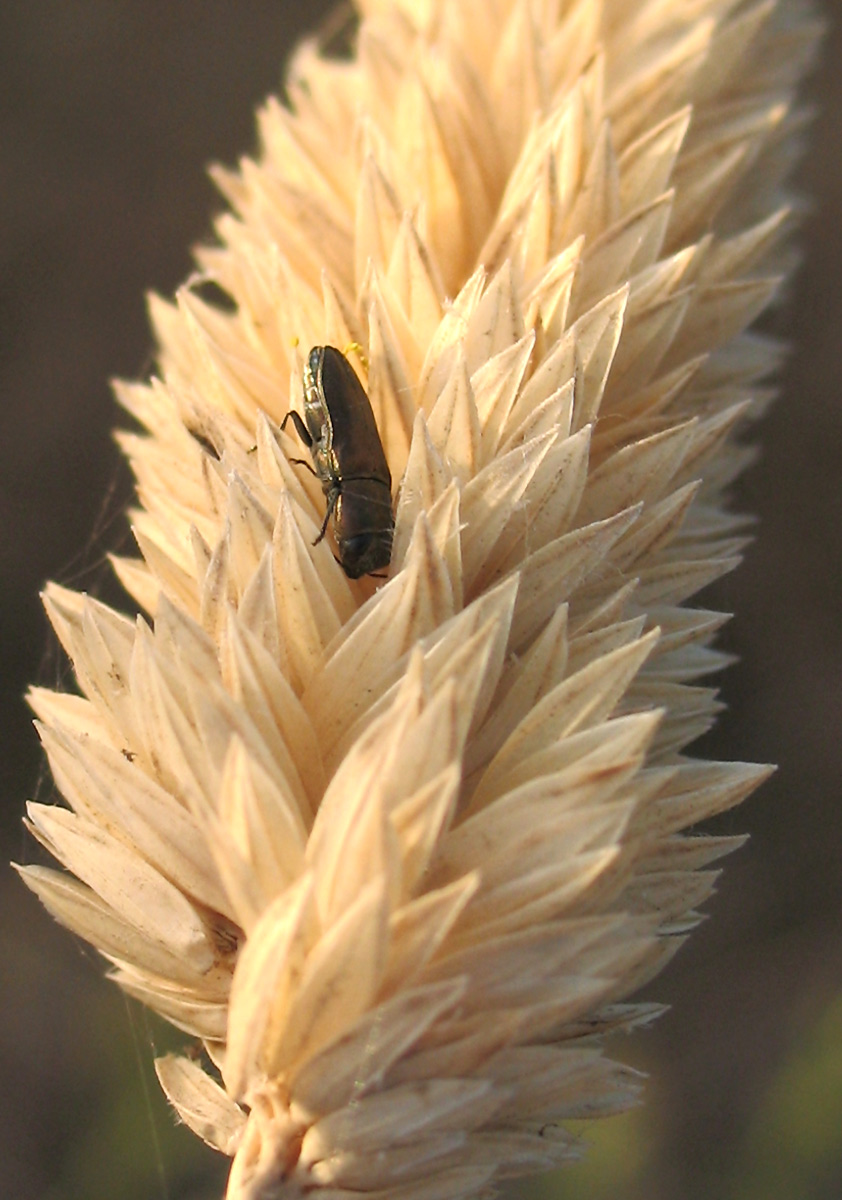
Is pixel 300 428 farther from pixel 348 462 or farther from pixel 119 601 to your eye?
pixel 119 601

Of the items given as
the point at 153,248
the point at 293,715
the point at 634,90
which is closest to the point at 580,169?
the point at 634,90

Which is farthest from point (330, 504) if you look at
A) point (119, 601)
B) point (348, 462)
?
point (119, 601)

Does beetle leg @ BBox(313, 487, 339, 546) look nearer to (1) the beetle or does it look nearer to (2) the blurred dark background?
(1) the beetle

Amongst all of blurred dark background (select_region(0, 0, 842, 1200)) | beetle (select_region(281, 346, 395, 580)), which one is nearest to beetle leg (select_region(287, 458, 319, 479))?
beetle (select_region(281, 346, 395, 580))

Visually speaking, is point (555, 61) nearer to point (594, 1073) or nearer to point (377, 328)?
point (377, 328)

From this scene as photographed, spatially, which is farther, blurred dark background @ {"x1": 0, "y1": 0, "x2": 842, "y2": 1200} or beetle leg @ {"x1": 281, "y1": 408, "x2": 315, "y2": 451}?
blurred dark background @ {"x1": 0, "y1": 0, "x2": 842, "y2": 1200}

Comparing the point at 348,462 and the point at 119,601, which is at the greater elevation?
the point at 119,601

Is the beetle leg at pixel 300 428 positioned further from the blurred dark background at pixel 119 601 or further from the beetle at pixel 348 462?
the blurred dark background at pixel 119 601
